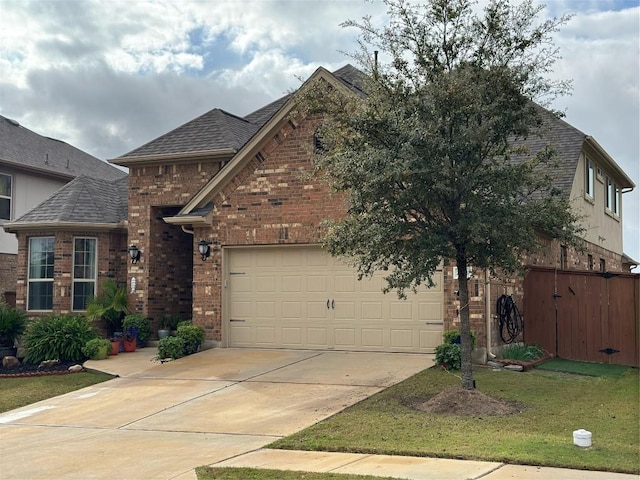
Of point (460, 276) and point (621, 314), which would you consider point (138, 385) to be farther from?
point (621, 314)

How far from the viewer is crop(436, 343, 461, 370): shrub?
40.9 ft

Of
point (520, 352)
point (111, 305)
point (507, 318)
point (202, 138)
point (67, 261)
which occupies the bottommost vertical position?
point (520, 352)

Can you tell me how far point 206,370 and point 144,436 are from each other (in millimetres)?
4361

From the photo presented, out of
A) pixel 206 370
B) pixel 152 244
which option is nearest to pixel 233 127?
pixel 152 244

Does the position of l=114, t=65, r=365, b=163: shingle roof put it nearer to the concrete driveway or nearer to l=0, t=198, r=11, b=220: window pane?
the concrete driveway

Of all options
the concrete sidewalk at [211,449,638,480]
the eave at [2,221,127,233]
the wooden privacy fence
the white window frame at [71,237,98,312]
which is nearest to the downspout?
the wooden privacy fence

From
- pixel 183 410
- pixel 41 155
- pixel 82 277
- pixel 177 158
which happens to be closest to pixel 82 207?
pixel 82 277

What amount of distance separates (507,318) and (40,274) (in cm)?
1246

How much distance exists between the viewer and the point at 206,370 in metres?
13.5

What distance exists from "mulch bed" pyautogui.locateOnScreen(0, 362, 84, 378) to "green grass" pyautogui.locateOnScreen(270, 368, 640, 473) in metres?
7.79

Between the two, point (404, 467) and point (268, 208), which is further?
point (268, 208)

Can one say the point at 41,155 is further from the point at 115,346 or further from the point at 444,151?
the point at 444,151

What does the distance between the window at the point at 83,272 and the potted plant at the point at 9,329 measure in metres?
1.49

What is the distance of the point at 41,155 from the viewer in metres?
27.4
